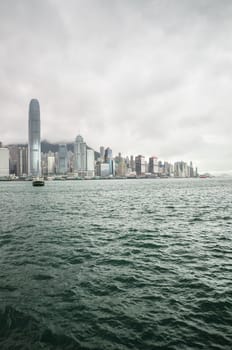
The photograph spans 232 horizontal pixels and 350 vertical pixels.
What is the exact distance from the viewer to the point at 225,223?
2869 centimetres

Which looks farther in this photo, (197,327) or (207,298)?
(207,298)

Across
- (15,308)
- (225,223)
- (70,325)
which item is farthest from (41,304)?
(225,223)

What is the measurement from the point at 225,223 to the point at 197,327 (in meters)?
23.1

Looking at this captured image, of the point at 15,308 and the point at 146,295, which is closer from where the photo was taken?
the point at 15,308

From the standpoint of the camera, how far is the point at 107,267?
47.9 feet

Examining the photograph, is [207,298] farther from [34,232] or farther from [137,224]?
[34,232]

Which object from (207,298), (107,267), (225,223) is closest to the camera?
(207,298)

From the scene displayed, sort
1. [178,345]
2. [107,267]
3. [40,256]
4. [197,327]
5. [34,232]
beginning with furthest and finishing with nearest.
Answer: [34,232], [40,256], [107,267], [197,327], [178,345]

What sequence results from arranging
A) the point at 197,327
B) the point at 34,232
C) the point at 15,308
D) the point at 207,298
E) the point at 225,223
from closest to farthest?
the point at 197,327
the point at 15,308
the point at 207,298
the point at 34,232
the point at 225,223

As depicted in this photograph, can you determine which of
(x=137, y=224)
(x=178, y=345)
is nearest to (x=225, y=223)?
(x=137, y=224)

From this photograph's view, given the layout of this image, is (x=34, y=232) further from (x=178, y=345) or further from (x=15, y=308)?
(x=178, y=345)

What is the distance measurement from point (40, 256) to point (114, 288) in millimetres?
7795

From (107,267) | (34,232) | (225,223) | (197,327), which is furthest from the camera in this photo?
(225,223)

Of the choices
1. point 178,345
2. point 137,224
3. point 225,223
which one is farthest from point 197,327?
point 225,223
